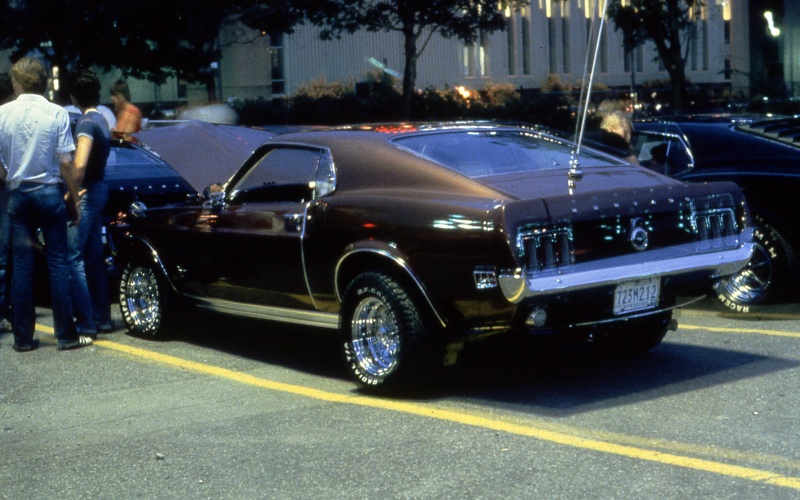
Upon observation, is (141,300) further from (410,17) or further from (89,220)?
(410,17)

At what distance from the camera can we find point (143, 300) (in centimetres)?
933

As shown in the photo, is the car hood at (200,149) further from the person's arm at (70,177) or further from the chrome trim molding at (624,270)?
the chrome trim molding at (624,270)

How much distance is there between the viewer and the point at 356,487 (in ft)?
17.1

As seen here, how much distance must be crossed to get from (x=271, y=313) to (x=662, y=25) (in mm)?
32989

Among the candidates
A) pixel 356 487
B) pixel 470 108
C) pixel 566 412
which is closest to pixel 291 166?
pixel 566 412

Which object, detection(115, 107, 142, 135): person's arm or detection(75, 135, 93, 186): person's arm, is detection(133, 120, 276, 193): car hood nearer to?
detection(75, 135, 93, 186): person's arm

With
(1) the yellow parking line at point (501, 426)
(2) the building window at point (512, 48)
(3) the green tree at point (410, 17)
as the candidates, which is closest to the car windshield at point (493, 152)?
(1) the yellow parking line at point (501, 426)

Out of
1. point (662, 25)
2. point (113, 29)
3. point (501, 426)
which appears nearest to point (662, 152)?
point (501, 426)

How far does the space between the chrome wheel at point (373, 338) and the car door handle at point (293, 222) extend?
0.72 metres

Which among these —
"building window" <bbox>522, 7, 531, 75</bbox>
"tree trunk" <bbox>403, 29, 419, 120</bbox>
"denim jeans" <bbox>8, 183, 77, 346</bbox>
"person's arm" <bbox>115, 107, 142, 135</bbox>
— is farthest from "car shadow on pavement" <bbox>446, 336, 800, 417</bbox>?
"building window" <bbox>522, 7, 531, 75</bbox>

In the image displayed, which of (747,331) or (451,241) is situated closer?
(451,241)

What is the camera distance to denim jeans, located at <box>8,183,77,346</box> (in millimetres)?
8633

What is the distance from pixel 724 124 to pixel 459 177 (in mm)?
4216

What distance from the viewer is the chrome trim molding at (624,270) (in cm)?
618
